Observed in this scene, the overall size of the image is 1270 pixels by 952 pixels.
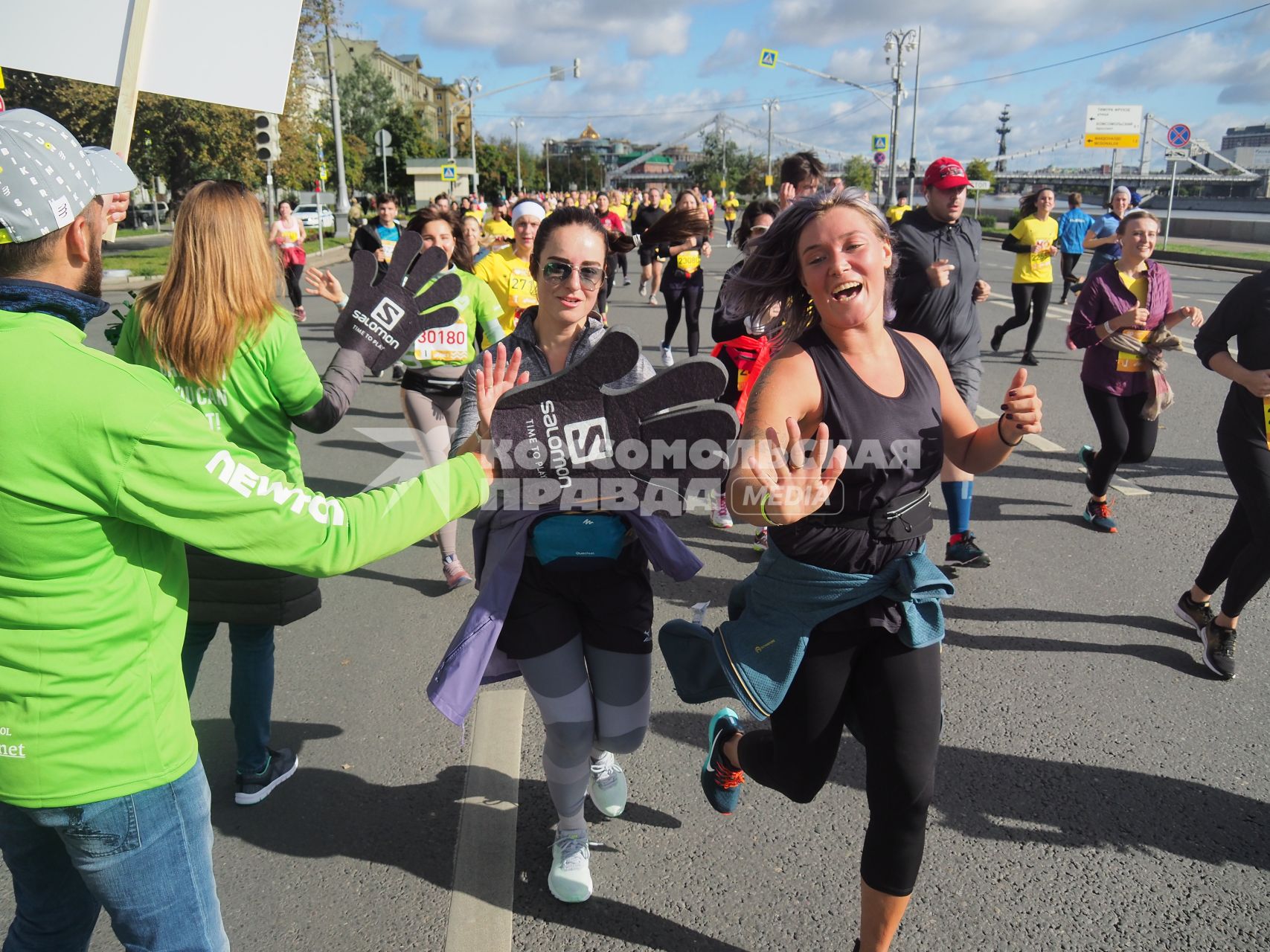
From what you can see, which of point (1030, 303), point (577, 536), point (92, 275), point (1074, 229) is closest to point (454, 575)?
point (577, 536)

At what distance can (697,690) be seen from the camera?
2750mm

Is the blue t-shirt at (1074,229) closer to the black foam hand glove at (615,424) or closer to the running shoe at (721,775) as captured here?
the running shoe at (721,775)

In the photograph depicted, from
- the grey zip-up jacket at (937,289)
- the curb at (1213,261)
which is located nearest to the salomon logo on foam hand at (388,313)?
the grey zip-up jacket at (937,289)

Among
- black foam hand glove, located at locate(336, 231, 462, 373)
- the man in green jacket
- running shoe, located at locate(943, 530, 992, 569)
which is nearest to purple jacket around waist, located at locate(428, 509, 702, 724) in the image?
the man in green jacket

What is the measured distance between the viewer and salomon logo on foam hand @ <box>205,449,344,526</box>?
1.64 m

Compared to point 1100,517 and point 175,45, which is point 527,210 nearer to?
point 175,45

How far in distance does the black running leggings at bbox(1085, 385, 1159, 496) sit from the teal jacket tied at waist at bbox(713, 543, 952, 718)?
378 cm

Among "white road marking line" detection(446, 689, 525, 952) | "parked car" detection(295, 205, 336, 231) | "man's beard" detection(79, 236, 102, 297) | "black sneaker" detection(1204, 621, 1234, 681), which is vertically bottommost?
"white road marking line" detection(446, 689, 525, 952)

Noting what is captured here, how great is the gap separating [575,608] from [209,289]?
1432 mm

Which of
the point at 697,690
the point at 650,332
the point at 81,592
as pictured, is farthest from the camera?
the point at 650,332

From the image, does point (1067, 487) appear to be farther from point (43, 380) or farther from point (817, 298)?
point (43, 380)

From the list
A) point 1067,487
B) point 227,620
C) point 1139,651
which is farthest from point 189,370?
point 1067,487

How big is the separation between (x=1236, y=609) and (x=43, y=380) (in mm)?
4337

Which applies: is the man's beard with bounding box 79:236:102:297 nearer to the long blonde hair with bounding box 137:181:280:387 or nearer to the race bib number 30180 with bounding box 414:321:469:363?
the long blonde hair with bounding box 137:181:280:387
